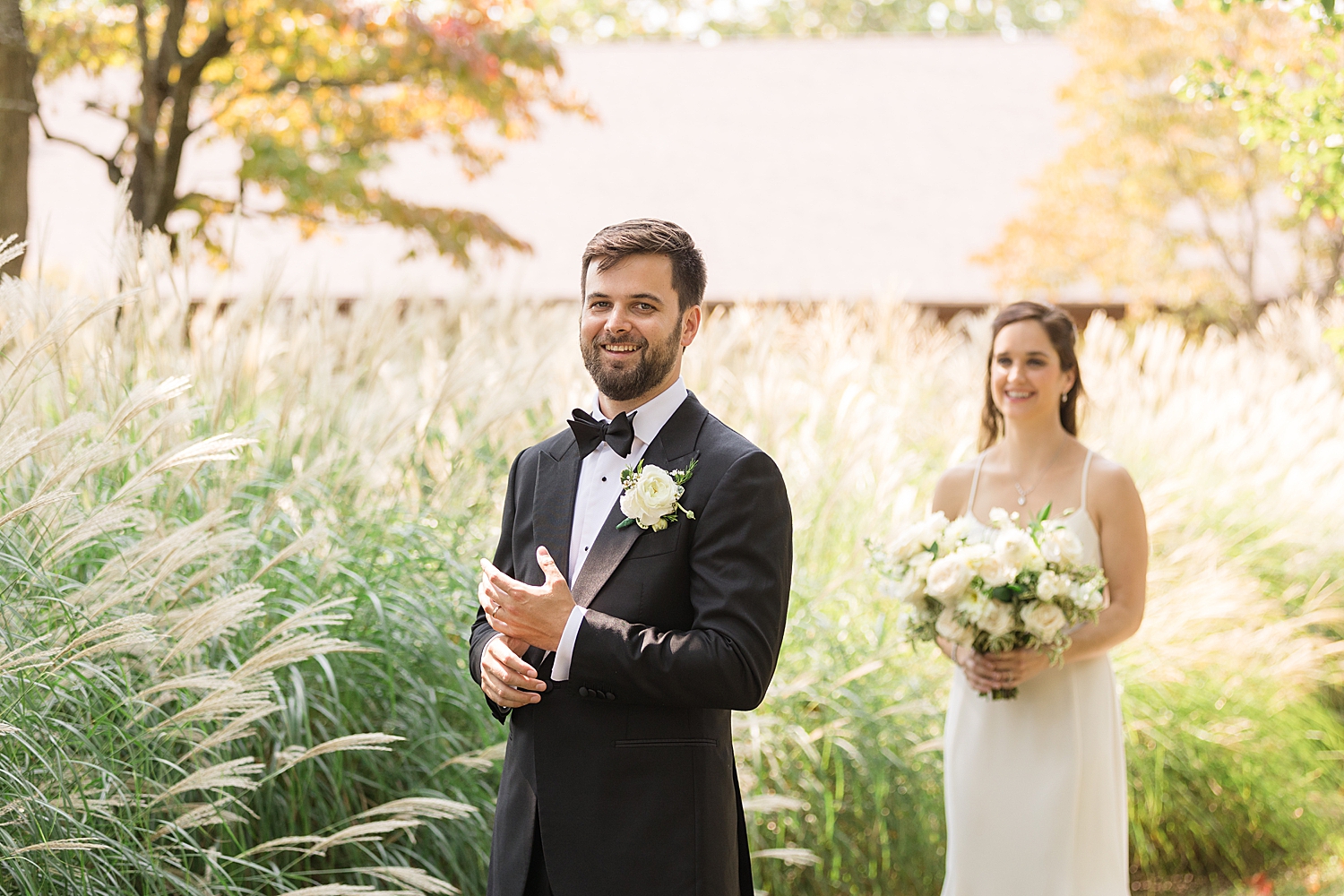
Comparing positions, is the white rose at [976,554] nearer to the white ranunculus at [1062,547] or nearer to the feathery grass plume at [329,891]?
the white ranunculus at [1062,547]

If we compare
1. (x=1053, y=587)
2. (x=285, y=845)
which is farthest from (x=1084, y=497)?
(x=285, y=845)

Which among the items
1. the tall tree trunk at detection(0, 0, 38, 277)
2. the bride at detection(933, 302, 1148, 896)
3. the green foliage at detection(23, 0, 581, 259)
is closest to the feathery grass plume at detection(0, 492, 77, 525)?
the bride at detection(933, 302, 1148, 896)

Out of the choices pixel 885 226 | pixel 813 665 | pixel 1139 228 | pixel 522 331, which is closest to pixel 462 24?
pixel 522 331

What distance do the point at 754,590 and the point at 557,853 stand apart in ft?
1.96

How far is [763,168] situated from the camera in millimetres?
19328

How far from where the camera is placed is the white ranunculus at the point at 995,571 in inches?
130

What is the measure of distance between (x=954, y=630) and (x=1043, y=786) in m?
0.53

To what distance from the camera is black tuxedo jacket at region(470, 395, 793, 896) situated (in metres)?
2.11

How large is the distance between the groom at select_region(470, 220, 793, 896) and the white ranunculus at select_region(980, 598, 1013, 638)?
121 centimetres

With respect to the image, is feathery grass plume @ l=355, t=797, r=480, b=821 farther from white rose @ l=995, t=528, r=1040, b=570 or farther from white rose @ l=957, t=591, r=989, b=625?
white rose @ l=995, t=528, r=1040, b=570

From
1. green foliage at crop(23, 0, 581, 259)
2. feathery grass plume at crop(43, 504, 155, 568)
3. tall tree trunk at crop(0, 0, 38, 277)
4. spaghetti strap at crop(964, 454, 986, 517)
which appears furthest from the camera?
green foliage at crop(23, 0, 581, 259)

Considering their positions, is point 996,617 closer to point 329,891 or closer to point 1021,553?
point 1021,553

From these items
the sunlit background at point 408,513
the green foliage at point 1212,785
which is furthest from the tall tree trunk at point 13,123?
the green foliage at point 1212,785

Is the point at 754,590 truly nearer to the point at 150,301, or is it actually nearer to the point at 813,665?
the point at 813,665
